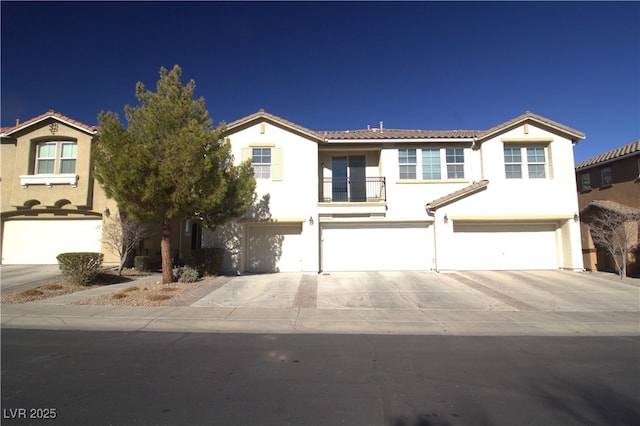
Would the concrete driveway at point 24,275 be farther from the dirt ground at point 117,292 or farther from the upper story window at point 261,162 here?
the upper story window at point 261,162

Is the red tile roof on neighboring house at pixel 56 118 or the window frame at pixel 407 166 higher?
the red tile roof on neighboring house at pixel 56 118

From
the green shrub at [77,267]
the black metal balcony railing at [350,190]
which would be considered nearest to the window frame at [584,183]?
the black metal balcony railing at [350,190]

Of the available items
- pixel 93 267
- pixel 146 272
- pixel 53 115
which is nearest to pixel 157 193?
pixel 93 267

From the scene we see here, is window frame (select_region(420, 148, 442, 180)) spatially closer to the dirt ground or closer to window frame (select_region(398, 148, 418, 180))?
window frame (select_region(398, 148, 418, 180))

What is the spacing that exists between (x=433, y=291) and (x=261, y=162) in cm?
886

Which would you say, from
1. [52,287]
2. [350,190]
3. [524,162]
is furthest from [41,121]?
[524,162]

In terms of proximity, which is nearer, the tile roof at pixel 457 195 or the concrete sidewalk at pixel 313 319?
the concrete sidewalk at pixel 313 319

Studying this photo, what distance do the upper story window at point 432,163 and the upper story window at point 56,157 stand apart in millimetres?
14845

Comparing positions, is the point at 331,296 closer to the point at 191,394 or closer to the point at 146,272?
the point at 191,394

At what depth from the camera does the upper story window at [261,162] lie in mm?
15734

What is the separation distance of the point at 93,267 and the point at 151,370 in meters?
9.22

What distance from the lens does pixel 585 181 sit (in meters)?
21.5

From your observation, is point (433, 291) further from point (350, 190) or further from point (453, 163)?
point (453, 163)

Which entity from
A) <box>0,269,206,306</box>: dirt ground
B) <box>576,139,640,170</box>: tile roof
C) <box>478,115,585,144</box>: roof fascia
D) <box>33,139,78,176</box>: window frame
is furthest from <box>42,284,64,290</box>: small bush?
<box>576,139,640,170</box>: tile roof
